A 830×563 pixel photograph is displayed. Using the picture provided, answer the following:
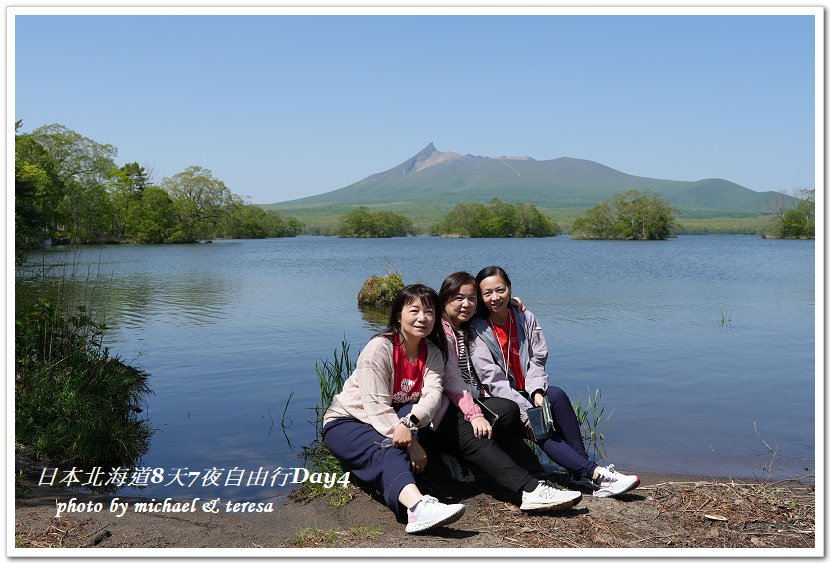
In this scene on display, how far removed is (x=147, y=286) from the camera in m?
27.1

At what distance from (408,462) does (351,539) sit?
651mm

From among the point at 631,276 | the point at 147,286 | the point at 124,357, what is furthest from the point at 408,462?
the point at 631,276

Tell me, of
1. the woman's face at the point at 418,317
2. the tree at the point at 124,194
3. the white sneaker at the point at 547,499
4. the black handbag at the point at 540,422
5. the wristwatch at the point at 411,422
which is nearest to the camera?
the white sneaker at the point at 547,499

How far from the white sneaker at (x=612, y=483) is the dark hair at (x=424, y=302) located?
142cm

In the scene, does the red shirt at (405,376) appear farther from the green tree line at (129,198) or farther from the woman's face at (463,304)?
the green tree line at (129,198)

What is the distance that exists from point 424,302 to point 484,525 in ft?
5.10

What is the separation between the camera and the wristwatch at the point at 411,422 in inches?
195

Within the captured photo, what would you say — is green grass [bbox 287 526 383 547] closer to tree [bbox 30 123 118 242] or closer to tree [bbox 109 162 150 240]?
tree [bbox 30 123 118 242]

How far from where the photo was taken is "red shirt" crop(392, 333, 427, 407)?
523cm

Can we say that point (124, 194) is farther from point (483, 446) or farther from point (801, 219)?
point (483, 446)

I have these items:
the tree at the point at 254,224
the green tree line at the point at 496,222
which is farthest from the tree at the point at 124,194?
the green tree line at the point at 496,222

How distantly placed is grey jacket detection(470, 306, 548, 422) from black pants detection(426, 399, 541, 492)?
133 millimetres

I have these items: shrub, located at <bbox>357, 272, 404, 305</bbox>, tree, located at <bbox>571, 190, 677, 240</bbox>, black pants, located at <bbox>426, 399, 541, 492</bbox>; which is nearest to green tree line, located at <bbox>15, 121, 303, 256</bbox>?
shrub, located at <bbox>357, 272, 404, 305</bbox>
